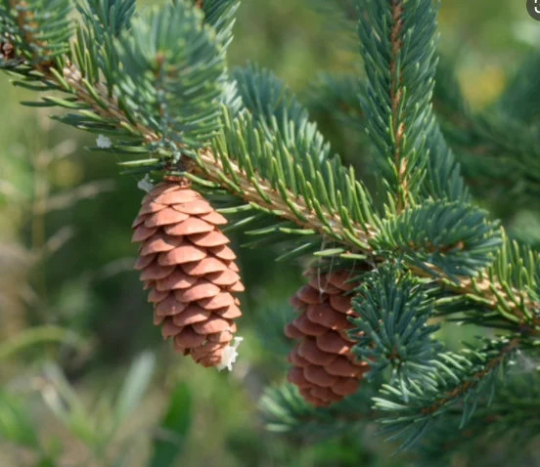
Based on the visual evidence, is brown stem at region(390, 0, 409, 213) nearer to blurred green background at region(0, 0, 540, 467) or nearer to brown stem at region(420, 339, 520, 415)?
brown stem at region(420, 339, 520, 415)

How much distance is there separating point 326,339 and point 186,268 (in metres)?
0.11

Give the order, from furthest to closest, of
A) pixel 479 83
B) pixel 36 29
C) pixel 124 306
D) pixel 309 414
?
pixel 124 306, pixel 479 83, pixel 309 414, pixel 36 29

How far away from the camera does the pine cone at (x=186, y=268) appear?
0.39 metres

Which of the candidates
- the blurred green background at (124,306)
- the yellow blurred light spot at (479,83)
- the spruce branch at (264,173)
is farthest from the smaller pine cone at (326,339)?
the yellow blurred light spot at (479,83)

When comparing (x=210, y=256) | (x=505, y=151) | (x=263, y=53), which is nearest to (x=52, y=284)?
(x=263, y=53)

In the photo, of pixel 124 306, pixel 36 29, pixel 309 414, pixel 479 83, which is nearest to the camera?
pixel 36 29

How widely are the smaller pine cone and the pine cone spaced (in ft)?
0.20

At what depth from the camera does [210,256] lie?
40 centimetres

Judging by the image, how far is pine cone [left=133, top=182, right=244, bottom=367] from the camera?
0.39 meters

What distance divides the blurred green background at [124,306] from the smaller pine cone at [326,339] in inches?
10.5

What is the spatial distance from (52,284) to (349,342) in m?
2.28

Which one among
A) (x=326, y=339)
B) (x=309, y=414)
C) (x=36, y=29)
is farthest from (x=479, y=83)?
(x=36, y=29)

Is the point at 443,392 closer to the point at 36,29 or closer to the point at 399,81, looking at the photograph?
the point at 399,81

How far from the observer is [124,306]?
8.99 feet
